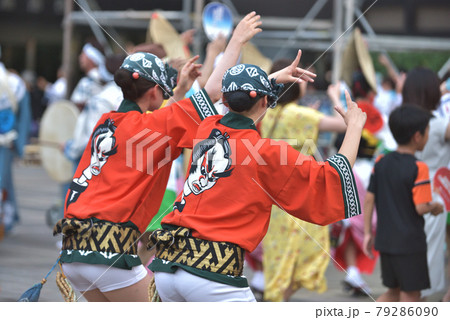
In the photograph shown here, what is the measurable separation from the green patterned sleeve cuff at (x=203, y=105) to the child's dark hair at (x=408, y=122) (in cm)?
177

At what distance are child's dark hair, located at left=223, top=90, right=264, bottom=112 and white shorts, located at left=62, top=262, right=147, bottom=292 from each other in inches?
35.5

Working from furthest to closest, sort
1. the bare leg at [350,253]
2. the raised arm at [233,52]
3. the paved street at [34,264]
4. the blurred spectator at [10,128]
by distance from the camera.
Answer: the blurred spectator at [10,128], the bare leg at [350,253], the paved street at [34,264], the raised arm at [233,52]

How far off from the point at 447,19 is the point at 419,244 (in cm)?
801

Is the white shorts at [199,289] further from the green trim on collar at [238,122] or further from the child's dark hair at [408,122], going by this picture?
the child's dark hair at [408,122]

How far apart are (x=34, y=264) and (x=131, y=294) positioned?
12.3 ft

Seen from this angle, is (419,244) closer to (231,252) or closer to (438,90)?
(438,90)

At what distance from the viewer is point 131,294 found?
3.42 m

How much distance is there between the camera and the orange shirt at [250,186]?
9.66 ft

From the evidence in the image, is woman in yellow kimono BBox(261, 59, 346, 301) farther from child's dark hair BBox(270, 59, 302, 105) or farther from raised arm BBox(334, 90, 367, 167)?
raised arm BBox(334, 90, 367, 167)

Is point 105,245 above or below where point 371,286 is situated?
above

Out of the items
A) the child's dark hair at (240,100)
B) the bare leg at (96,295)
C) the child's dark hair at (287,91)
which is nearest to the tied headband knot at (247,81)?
the child's dark hair at (240,100)

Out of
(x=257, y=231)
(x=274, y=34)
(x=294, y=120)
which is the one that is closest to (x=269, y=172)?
(x=257, y=231)

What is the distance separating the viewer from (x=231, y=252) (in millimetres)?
2961

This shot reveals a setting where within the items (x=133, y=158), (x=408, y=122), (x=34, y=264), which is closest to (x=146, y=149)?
(x=133, y=158)
